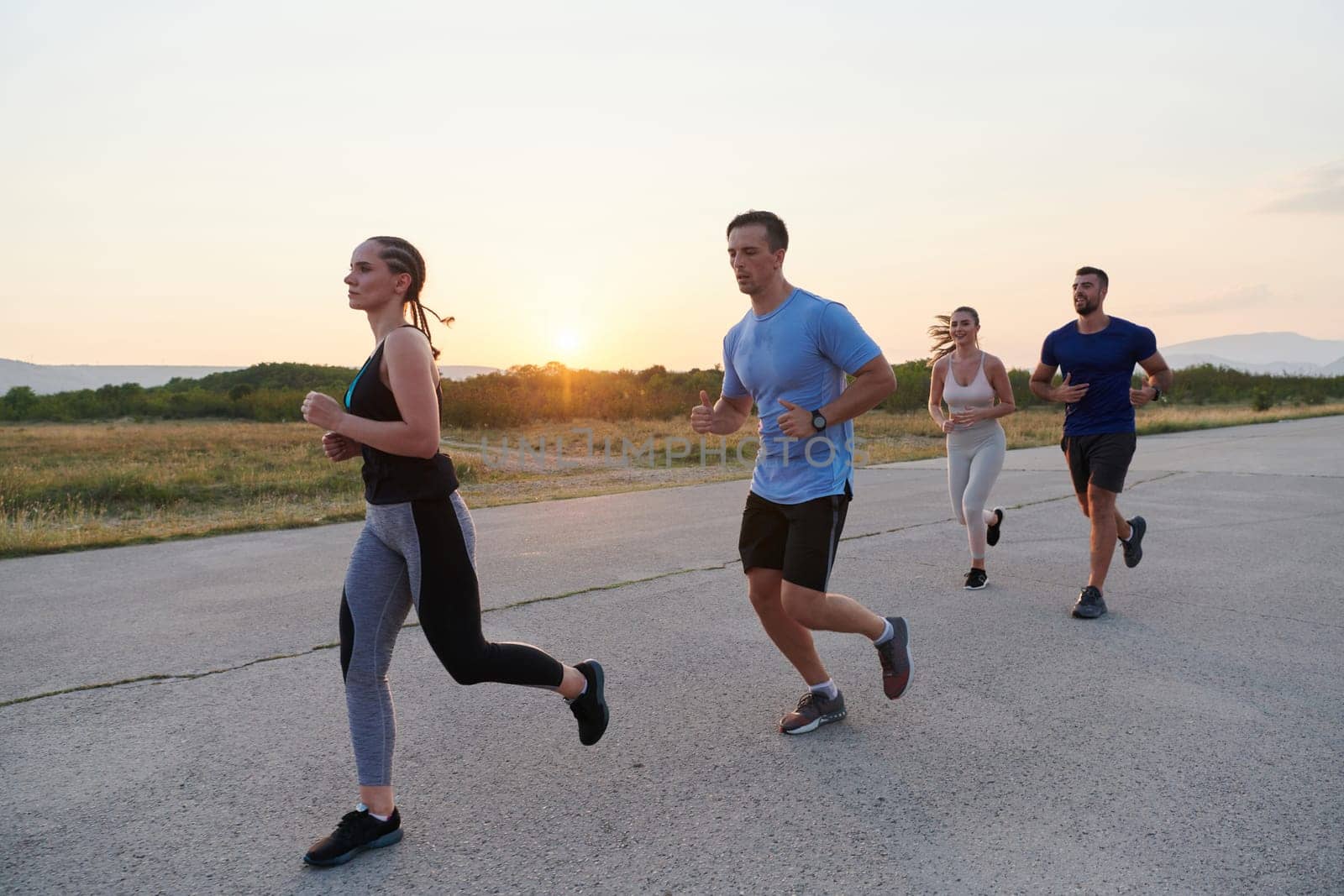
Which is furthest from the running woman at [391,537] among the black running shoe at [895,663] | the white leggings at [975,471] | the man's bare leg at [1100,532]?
the white leggings at [975,471]

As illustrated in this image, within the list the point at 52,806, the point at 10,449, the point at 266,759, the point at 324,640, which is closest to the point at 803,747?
the point at 266,759

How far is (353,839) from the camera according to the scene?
2973mm

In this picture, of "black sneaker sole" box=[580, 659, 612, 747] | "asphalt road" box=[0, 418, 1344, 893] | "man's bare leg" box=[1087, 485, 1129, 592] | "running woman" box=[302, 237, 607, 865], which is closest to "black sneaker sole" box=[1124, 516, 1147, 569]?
"asphalt road" box=[0, 418, 1344, 893]

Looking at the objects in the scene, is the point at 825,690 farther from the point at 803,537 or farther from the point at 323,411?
the point at 323,411

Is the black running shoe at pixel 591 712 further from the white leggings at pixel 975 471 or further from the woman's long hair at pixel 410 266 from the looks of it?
the white leggings at pixel 975 471

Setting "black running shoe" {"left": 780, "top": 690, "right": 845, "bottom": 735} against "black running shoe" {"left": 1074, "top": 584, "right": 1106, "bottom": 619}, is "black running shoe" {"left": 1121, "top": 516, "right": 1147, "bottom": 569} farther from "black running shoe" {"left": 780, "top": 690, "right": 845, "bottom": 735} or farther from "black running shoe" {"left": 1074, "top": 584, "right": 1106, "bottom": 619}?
"black running shoe" {"left": 780, "top": 690, "right": 845, "bottom": 735}

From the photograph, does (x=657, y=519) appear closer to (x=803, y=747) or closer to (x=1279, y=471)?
(x=803, y=747)

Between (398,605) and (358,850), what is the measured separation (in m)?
0.75

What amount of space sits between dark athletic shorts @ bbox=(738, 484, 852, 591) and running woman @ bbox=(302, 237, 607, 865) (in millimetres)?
1173

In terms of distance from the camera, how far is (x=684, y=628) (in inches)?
223

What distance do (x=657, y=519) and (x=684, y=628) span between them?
4725 millimetres

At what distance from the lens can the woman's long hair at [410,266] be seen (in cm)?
307

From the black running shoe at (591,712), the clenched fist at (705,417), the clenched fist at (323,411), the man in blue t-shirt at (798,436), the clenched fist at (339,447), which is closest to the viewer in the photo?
the clenched fist at (323,411)

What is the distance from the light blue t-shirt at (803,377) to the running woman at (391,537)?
50.8 inches
